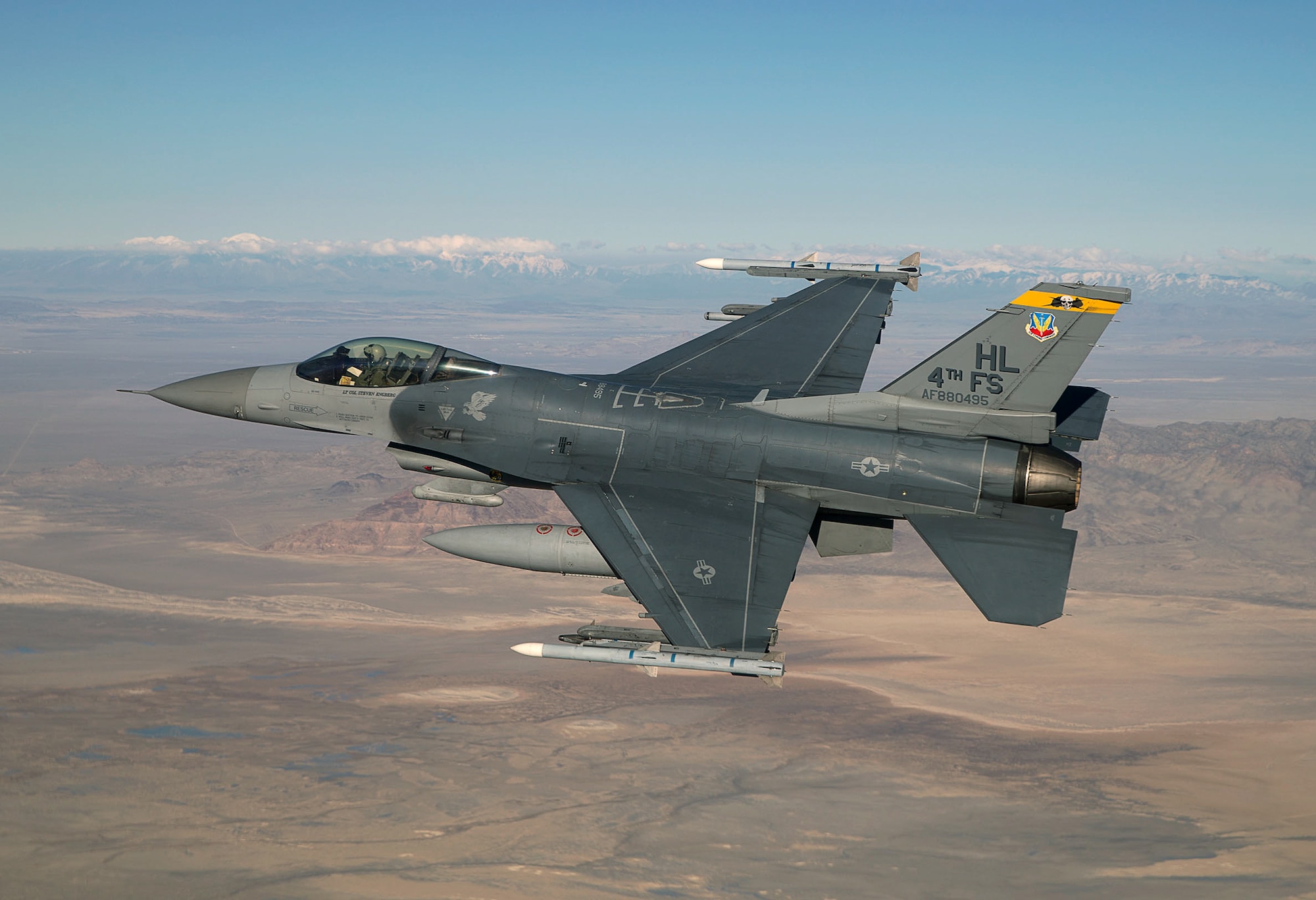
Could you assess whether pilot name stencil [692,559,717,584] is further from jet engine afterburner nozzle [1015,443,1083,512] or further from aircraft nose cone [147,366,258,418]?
aircraft nose cone [147,366,258,418]

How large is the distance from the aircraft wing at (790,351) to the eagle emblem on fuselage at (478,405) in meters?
3.94

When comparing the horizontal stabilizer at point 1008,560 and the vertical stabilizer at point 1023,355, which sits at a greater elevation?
the vertical stabilizer at point 1023,355

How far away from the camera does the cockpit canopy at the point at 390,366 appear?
85.5 ft

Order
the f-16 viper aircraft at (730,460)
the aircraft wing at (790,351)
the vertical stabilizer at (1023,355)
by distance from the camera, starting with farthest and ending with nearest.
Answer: the aircraft wing at (790,351), the vertical stabilizer at (1023,355), the f-16 viper aircraft at (730,460)

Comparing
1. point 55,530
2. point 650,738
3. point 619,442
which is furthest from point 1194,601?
point 55,530

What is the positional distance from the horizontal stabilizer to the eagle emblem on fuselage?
11.5m

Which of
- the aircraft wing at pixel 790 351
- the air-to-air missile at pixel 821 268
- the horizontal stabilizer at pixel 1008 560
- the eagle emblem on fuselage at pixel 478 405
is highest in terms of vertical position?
the air-to-air missile at pixel 821 268

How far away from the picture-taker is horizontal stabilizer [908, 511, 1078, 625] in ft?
72.6

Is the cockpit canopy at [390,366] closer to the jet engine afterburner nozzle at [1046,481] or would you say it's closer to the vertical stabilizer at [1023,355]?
the vertical stabilizer at [1023,355]

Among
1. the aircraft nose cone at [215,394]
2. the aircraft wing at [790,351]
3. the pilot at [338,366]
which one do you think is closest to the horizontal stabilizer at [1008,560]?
the aircraft wing at [790,351]

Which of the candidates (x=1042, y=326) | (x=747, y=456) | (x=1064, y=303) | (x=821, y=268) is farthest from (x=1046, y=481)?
(x=821, y=268)

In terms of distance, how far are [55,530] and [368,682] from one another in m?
97.5

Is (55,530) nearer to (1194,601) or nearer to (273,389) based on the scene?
(273,389)

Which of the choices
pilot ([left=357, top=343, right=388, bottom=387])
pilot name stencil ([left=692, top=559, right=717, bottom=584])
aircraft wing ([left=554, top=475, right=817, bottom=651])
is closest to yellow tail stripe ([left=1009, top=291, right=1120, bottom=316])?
aircraft wing ([left=554, top=475, right=817, bottom=651])
